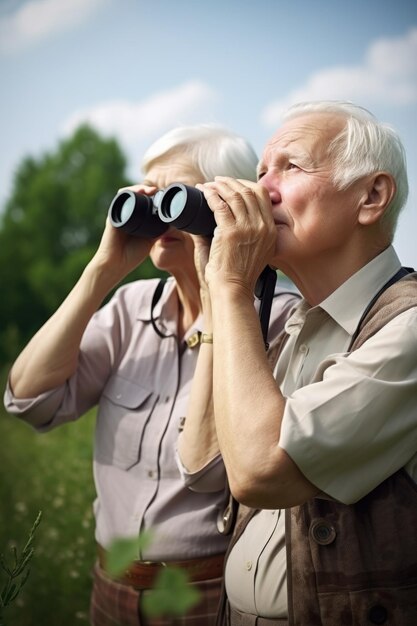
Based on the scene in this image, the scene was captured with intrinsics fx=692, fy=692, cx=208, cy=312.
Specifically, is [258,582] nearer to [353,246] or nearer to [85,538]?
[353,246]

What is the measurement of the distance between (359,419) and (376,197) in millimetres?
602

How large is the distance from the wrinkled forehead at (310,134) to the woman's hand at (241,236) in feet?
0.49

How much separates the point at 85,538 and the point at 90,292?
1.55 m

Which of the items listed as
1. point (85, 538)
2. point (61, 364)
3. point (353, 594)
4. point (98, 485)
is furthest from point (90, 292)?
point (85, 538)

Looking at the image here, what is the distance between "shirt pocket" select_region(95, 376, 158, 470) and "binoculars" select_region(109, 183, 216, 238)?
497mm

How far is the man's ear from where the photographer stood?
162 centimetres

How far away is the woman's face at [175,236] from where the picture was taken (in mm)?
2240

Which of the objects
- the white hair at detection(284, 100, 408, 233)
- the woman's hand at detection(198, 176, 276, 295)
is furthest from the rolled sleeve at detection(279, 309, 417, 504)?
the white hair at detection(284, 100, 408, 233)

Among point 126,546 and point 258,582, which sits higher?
point 126,546

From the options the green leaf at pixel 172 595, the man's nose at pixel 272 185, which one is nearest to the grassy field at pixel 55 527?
the man's nose at pixel 272 185

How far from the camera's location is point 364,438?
1291 millimetres

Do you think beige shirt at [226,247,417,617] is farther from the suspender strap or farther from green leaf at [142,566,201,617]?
green leaf at [142,566,201,617]

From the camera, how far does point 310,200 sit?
1635mm

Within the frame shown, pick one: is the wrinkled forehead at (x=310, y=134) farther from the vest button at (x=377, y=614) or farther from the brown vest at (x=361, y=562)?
the vest button at (x=377, y=614)
